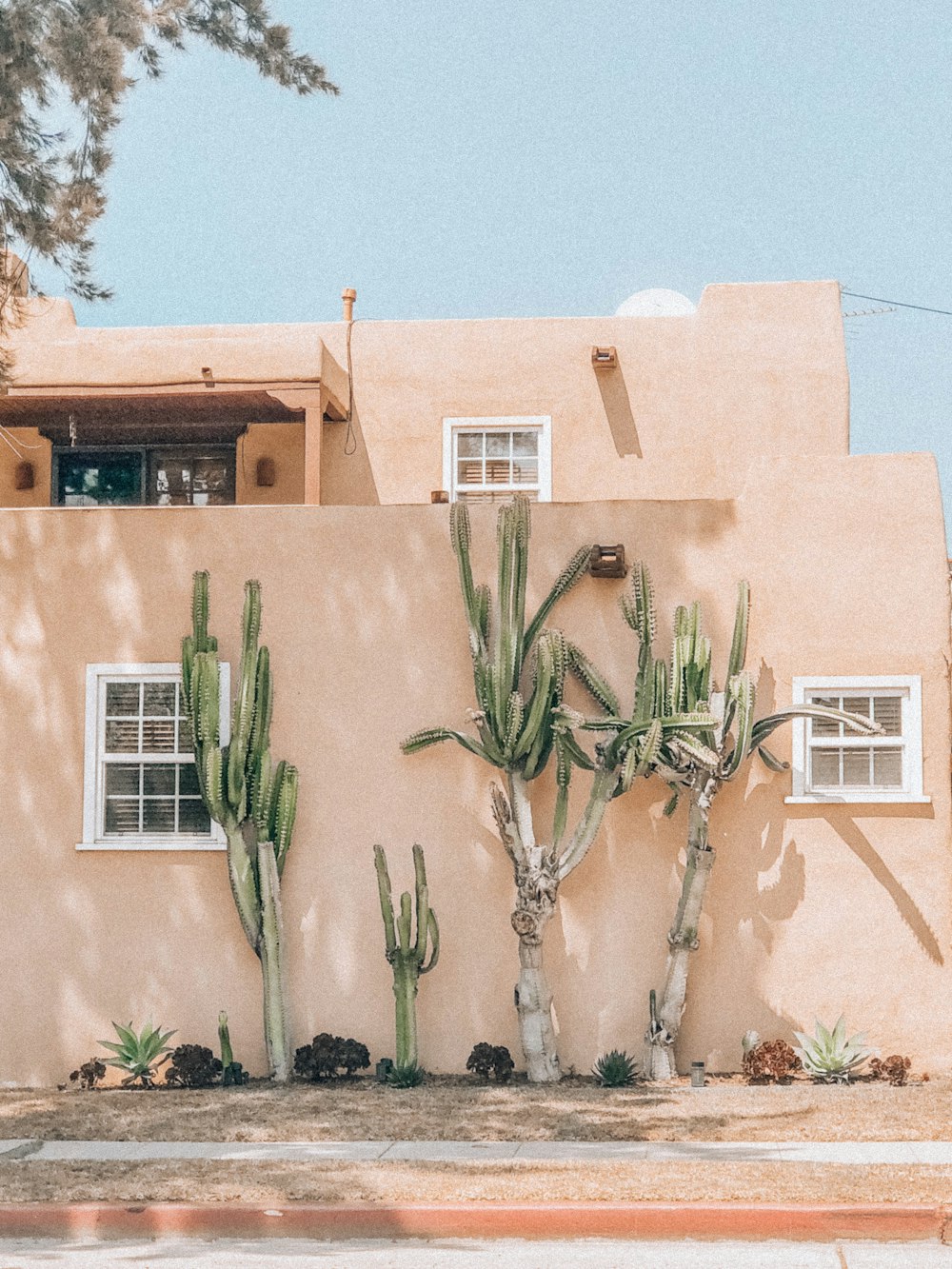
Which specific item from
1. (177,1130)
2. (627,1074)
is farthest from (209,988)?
(627,1074)

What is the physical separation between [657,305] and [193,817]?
7.57 metres

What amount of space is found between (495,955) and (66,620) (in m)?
4.20

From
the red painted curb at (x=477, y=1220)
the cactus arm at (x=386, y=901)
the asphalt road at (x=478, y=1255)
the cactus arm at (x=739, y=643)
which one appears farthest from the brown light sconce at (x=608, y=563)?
the asphalt road at (x=478, y=1255)

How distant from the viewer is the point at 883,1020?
1277 cm

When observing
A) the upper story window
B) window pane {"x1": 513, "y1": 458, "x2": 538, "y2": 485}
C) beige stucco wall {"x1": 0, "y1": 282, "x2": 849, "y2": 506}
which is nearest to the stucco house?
beige stucco wall {"x1": 0, "y1": 282, "x2": 849, "y2": 506}

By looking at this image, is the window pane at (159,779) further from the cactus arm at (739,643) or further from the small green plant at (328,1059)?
the cactus arm at (739,643)

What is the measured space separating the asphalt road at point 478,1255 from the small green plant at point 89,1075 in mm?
4436

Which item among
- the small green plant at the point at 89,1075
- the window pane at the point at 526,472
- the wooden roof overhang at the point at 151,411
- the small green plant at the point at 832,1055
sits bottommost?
the small green plant at the point at 89,1075

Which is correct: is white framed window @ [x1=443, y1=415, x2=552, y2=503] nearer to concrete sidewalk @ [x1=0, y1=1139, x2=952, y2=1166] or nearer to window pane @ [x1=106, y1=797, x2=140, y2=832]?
window pane @ [x1=106, y1=797, x2=140, y2=832]

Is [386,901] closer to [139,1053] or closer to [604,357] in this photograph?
[139,1053]

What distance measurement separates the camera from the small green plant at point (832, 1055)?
40.6 feet

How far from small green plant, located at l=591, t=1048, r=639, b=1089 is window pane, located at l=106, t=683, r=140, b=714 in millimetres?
4439

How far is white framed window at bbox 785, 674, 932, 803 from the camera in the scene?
1293 cm

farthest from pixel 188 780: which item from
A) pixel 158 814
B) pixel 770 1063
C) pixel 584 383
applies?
pixel 584 383
